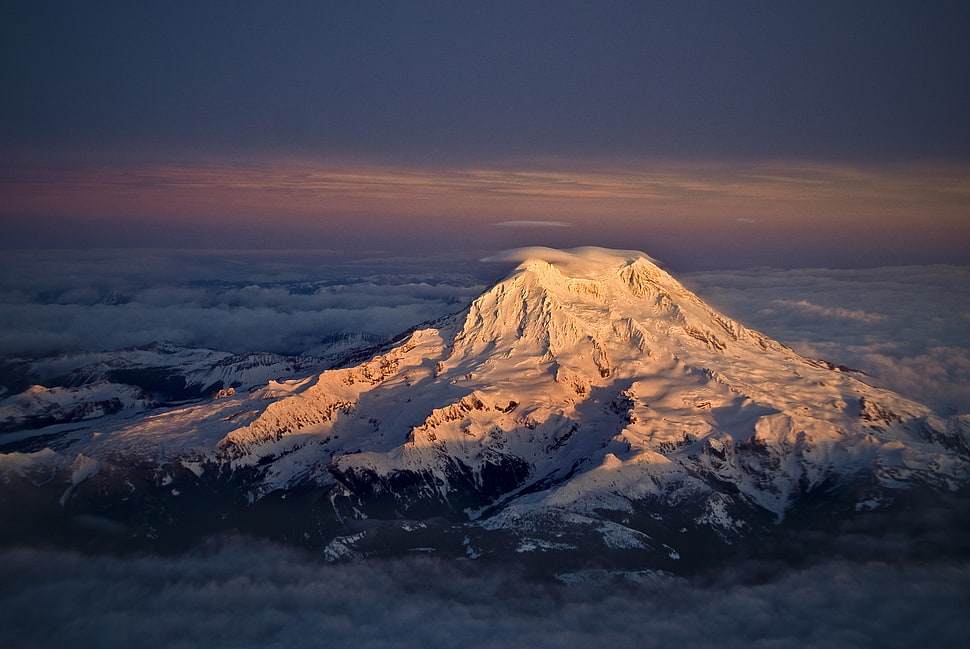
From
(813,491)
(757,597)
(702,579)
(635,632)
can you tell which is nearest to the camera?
(635,632)

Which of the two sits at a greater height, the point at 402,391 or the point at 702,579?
the point at 402,391

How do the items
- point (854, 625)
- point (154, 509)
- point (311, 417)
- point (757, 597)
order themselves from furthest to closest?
point (311, 417)
point (154, 509)
point (757, 597)
point (854, 625)

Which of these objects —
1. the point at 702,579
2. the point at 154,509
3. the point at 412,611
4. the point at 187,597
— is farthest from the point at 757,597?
the point at 154,509

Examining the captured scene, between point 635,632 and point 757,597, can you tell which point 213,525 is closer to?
point 635,632

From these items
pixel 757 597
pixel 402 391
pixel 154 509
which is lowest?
pixel 154 509

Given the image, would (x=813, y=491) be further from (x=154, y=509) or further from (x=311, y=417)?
(x=154, y=509)

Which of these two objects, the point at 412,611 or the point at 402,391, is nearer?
the point at 412,611

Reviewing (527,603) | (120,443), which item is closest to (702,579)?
(527,603)
